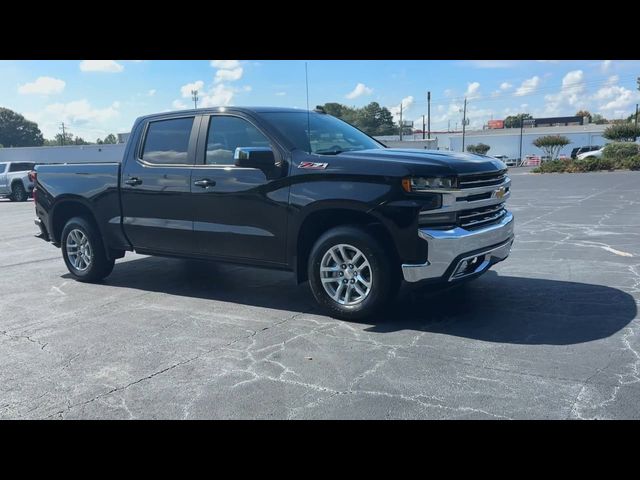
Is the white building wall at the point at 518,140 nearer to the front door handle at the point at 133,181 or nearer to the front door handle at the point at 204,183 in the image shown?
the front door handle at the point at 133,181

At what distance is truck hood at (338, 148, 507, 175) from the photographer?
189 inches

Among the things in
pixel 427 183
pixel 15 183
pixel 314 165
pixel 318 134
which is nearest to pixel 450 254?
pixel 427 183

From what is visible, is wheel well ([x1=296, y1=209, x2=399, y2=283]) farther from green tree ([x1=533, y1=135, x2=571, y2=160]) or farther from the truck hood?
green tree ([x1=533, y1=135, x2=571, y2=160])

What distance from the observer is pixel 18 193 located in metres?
25.5

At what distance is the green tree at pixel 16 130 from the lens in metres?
98.3

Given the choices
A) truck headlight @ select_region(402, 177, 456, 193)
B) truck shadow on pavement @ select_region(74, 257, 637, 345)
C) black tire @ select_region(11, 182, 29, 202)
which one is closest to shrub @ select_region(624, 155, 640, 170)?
truck shadow on pavement @ select_region(74, 257, 637, 345)

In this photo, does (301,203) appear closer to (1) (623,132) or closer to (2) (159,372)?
(2) (159,372)

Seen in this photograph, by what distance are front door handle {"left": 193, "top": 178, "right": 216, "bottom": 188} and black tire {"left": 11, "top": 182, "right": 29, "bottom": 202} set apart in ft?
74.9

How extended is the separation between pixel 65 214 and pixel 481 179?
5.48 meters

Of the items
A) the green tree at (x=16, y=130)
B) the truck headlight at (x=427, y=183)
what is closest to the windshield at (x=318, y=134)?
the truck headlight at (x=427, y=183)

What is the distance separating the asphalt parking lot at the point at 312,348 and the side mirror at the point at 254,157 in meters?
1.51

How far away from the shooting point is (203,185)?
19.6 feet
